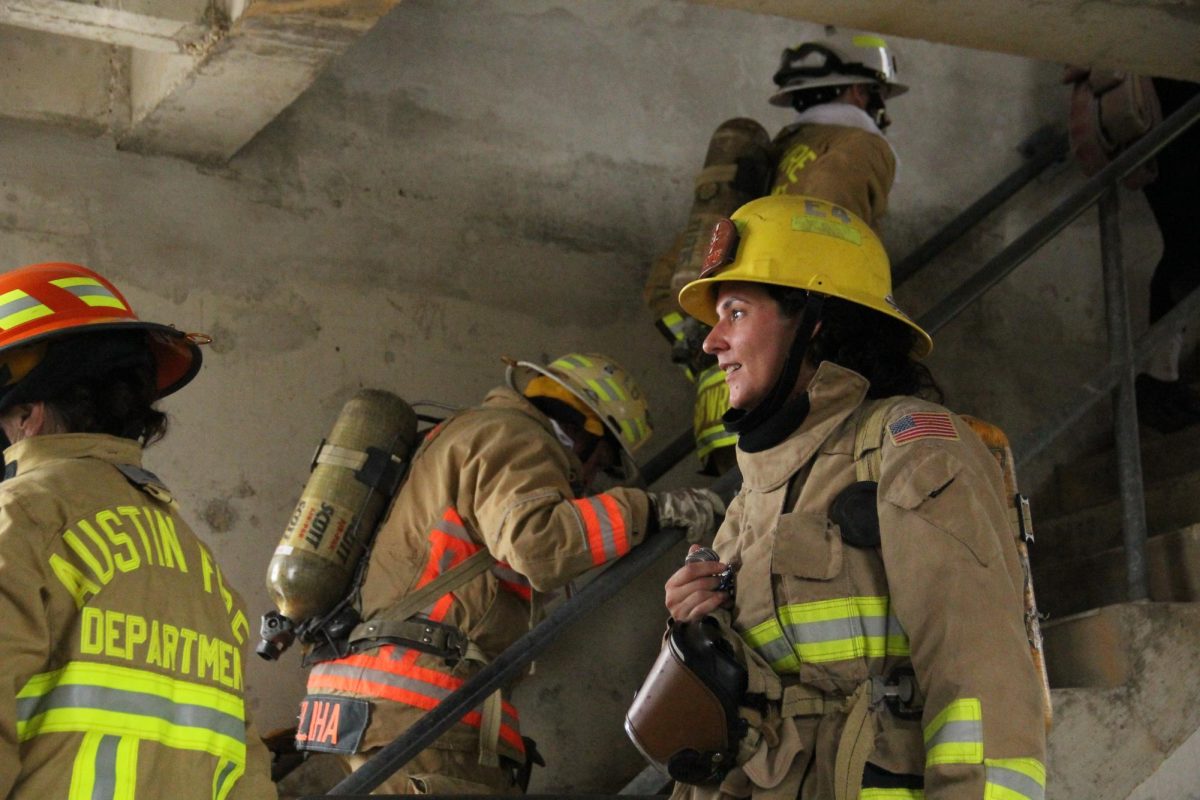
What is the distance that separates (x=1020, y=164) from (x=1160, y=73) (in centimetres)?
178

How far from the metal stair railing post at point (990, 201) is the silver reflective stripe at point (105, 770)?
13.1 ft

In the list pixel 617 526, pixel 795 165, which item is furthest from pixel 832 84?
pixel 617 526

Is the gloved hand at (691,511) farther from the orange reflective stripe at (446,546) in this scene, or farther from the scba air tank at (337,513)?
the scba air tank at (337,513)

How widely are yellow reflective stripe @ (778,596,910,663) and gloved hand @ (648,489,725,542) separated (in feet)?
4.82

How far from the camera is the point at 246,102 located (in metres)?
4.45

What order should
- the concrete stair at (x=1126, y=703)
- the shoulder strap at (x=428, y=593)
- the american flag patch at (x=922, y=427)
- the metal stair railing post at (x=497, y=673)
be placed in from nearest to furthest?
the american flag patch at (x=922, y=427) < the metal stair railing post at (x=497, y=673) < the concrete stair at (x=1126, y=703) < the shoulder strap at (x=428, y=593)

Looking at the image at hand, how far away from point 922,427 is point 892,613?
324mm

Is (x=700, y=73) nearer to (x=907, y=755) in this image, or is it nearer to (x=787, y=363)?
(x=787, y=363)

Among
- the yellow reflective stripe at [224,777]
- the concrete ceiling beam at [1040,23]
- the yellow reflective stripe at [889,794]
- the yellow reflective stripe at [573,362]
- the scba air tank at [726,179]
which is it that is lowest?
the yellow reflective stripe at [889,794]

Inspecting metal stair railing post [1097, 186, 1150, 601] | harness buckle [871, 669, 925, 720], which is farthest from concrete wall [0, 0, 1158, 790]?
harness buckle [871, 669, 925, 720]

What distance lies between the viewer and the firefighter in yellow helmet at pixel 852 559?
2.17m

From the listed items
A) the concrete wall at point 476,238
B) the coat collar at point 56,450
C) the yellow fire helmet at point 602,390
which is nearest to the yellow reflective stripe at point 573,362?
the yellow fire helmet at point 602,390

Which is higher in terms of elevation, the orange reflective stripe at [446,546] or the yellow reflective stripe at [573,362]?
the yellow reflective stripe at [573,362]

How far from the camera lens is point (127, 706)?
7.00 ft
